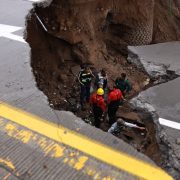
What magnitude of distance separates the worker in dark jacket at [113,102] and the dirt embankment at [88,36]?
11.1 inches

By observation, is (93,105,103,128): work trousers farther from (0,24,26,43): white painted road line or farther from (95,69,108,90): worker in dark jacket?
(0,24,26,43): white painted road line

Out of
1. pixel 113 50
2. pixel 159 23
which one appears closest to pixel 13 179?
pixel 113 50

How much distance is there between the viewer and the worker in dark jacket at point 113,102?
7.77 meters

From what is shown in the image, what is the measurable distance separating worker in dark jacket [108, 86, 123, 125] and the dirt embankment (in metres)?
0.28

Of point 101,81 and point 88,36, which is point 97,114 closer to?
point 101,81

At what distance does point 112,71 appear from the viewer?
34.6ft

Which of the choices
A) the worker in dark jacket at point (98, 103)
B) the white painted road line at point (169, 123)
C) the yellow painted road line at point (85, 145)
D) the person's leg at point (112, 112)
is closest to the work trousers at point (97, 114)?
the worker in dark jacket at point (98, 103)

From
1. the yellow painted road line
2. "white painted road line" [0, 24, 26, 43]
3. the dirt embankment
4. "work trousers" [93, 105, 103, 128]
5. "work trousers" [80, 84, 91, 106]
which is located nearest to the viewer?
the yellow painted road line

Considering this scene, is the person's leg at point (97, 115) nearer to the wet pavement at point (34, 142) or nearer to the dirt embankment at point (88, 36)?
the dirt embankment at point (88, 36)

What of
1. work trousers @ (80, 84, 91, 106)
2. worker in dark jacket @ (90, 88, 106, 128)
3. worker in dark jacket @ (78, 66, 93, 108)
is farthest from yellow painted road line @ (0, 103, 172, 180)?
work trousers @ (80, 84, 91, 106)

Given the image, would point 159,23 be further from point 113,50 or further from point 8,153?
point 8,153

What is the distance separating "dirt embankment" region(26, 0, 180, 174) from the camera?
9.48 meters

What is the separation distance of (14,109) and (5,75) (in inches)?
Answer: 47.8

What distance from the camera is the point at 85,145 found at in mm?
4336
